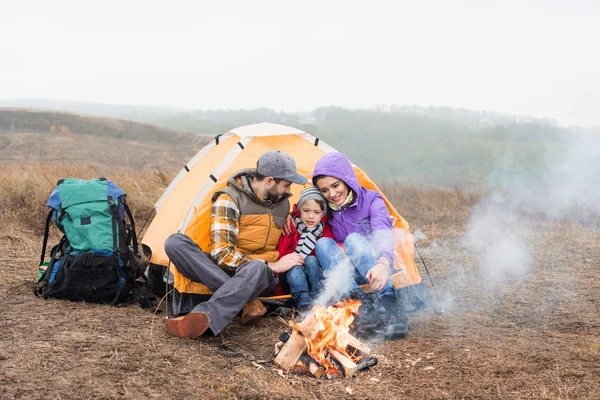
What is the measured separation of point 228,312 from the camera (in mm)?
4109

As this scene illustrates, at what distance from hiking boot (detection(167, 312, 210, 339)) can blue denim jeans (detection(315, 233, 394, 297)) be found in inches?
40.1

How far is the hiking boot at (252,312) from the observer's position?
452 centimetres

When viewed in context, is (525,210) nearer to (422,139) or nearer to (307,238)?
(307,238)

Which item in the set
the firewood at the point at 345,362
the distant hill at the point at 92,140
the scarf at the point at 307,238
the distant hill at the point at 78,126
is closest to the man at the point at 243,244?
the scarf at the point at 307,238

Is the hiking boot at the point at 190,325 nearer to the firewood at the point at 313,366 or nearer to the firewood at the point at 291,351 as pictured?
the firewood at the point at 291,351

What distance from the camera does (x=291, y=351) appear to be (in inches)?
145

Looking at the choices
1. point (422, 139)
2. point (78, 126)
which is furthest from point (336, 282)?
point (422, 139)

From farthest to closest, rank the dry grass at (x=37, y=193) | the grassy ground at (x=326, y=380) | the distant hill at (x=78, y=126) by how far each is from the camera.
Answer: the distant hill at (x=78, y=126) → the dry grass at (x=37, y=193) → the grassy ground at (x=326, y=380)

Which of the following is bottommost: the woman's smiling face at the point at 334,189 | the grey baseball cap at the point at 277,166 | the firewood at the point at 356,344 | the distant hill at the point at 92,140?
the distant hill at the point at 92,140

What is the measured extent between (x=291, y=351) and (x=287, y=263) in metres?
1.06

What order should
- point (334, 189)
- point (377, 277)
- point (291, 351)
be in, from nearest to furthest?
1. point (291, 351)
2. point (377, 277)
3. point (334, 189)

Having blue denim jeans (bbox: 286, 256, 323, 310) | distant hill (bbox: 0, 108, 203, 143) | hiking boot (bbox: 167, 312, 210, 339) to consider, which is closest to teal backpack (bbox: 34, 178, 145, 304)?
hiking boot (bbox: 167, 312, 210, 339)

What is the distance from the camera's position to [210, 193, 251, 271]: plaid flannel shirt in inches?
178

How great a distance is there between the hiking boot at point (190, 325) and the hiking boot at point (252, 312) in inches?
19.8
